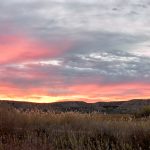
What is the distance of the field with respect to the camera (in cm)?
1630

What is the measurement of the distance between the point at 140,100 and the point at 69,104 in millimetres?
10952

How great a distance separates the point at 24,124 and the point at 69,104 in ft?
147

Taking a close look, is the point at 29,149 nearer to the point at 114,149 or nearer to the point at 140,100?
the point at 114,149

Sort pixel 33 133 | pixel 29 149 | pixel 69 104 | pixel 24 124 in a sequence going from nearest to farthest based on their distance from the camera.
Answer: pixel 29 149
pixel 33 133
pixel 24 124
pixel 69 104

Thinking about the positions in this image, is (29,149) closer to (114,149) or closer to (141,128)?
(114,149)

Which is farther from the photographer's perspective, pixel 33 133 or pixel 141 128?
pixel 33 133

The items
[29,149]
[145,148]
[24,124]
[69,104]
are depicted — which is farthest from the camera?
[69,104]

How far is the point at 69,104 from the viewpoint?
65.3 metres

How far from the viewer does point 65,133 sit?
734 inches

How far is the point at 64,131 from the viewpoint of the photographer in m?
18.9

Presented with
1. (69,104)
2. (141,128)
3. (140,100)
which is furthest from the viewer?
(140,100)

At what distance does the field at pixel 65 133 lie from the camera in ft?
53.5

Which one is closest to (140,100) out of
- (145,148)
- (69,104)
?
(69,104)

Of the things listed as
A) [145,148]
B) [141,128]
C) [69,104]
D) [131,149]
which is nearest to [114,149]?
[131,149]
